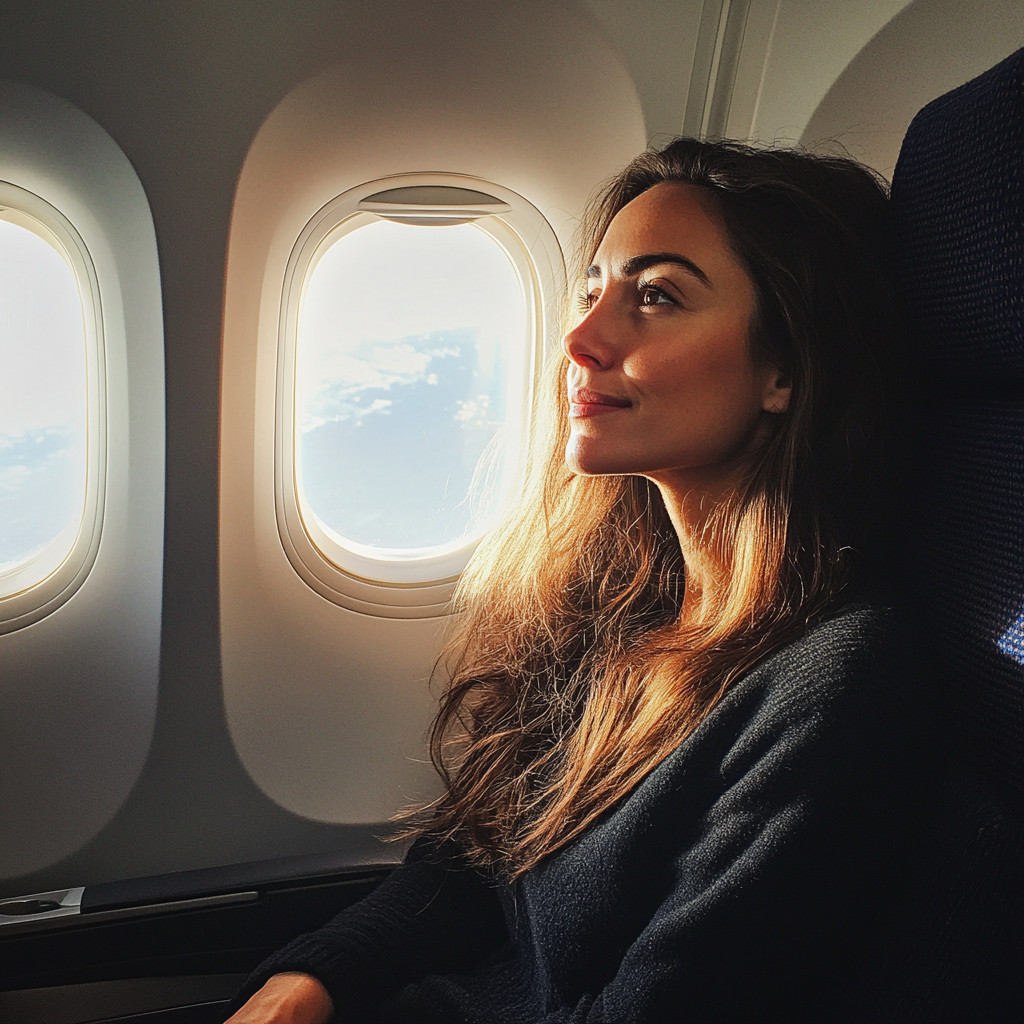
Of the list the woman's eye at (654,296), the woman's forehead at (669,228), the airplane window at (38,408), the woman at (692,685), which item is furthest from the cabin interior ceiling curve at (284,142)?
the woman's eye at (654,296)

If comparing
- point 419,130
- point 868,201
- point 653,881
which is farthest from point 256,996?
point 419,130

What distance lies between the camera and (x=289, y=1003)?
113 centimetres

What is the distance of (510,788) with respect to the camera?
1271 millimetres

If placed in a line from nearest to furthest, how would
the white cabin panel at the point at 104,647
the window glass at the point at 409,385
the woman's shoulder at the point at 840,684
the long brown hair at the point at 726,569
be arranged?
the woman's shoulder at the point at 840,684 < the long brown hair at the point at 726,569 < the white cabin panel at the point at 104,647 < the window glass at the point at 409,385

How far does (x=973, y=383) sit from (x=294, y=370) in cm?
133

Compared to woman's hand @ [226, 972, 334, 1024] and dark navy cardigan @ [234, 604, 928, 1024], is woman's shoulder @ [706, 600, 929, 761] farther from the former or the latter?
woman's hand @ [226, 972, 334, 1024]

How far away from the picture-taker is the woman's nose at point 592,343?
3.97ft

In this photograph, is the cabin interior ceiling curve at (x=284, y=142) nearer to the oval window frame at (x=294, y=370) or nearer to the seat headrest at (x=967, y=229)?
the oval window frame at (x=294, y=370)

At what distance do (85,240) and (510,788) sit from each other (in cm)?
138

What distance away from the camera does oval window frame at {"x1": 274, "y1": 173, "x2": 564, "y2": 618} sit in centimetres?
177

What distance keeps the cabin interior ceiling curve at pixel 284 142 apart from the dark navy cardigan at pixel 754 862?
94cm

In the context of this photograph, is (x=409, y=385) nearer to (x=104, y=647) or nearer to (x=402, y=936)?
(x=104, y=647)

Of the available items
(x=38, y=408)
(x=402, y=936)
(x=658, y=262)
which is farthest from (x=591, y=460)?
(x=38, y=408)

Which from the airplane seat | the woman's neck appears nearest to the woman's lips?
the woman's neck
